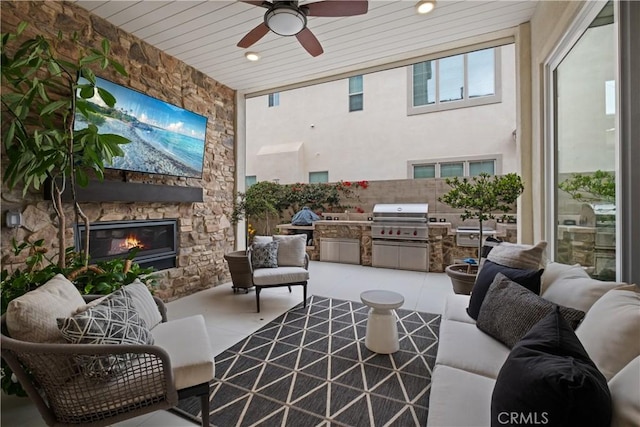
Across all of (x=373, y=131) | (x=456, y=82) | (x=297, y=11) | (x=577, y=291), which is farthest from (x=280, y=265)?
(x=456, y=82)

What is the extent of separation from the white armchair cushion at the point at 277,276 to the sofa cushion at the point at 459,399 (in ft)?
6.74

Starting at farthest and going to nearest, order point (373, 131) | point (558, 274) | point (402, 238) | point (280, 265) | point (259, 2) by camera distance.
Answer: point (373, 131)
point (402, 238)
point (280, 265)
point (259, 2)
point (558, 274)

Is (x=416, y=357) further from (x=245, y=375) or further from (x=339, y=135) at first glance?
(x=339, y=135)

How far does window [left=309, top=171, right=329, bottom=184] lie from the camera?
844 centimetres

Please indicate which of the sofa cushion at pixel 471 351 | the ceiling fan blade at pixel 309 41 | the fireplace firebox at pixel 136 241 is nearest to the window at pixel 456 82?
the ceiling fan blade at pixel 309 41

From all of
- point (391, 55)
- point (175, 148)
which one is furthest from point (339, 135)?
point (175, 148)

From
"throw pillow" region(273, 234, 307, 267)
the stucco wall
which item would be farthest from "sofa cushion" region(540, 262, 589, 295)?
the stucco wall

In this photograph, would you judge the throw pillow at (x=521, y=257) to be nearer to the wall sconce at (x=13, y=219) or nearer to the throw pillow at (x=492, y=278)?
the throw pillow at (x=492, y=278)

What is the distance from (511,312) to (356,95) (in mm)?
7582

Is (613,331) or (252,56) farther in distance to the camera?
(252,56)

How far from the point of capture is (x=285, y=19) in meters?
2.20

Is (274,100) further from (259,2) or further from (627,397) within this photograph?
(627,397)

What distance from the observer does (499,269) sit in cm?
202

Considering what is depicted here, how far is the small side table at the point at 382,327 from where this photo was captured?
7.50ft
